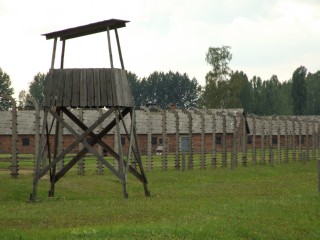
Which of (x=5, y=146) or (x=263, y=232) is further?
(x=5, y=146)

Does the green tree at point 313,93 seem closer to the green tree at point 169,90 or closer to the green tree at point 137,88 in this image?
the green tree at point 169,90

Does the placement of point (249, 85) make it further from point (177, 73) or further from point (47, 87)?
point (47, 87)

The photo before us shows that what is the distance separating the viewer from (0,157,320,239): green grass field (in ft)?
52.0

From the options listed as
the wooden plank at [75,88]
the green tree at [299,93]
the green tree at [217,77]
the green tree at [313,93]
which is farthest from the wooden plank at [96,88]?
the green tree at [313,93]

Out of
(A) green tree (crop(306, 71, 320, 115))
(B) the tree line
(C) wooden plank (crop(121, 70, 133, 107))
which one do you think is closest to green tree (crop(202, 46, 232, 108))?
(B) the tree line

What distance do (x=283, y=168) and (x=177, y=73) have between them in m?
131

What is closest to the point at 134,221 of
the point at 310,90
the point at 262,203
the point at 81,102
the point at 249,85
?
the point at 262,203

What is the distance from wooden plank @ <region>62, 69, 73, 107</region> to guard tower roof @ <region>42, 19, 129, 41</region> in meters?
1.20

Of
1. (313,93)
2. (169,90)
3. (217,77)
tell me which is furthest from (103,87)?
(169,90)

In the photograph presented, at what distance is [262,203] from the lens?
2184 centimetres

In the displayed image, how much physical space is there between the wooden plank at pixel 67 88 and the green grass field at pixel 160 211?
3139 millimetres

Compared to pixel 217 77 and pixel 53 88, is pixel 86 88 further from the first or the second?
pixel 217 77

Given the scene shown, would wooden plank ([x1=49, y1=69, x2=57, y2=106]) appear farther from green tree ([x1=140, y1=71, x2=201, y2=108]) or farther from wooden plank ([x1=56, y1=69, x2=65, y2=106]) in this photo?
green tree ([x1=140, y1=71, x2=201, y2=108])

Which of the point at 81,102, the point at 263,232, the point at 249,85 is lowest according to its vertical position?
the point at 263,232
